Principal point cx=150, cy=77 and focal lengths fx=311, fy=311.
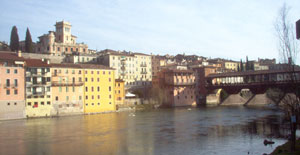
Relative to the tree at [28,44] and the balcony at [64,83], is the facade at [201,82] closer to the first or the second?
the balcony at [64,83]

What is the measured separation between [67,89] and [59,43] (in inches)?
1415

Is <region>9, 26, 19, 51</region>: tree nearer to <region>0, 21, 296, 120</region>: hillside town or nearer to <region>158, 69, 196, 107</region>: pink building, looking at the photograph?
<region>0, 21, 296, 120</region>: hillside town

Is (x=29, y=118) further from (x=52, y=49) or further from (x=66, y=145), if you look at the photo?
(x=52, y=49)

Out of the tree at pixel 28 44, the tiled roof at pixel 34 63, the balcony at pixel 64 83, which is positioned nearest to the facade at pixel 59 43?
the tree at pixel 28 44

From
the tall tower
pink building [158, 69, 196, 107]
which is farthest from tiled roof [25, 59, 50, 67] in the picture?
the tall tower

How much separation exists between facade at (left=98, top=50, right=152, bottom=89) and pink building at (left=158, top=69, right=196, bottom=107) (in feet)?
20.2

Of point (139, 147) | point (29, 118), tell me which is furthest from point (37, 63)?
point (139, 147)

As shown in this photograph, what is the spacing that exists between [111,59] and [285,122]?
189 ft

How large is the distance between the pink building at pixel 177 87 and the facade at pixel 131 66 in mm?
6163

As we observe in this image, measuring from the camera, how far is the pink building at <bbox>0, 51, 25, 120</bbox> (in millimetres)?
55500

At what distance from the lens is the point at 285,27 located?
776 inches

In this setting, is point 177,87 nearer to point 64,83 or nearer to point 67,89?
point 67,89

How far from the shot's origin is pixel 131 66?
95688 millimetres

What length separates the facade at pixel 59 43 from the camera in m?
95.5
